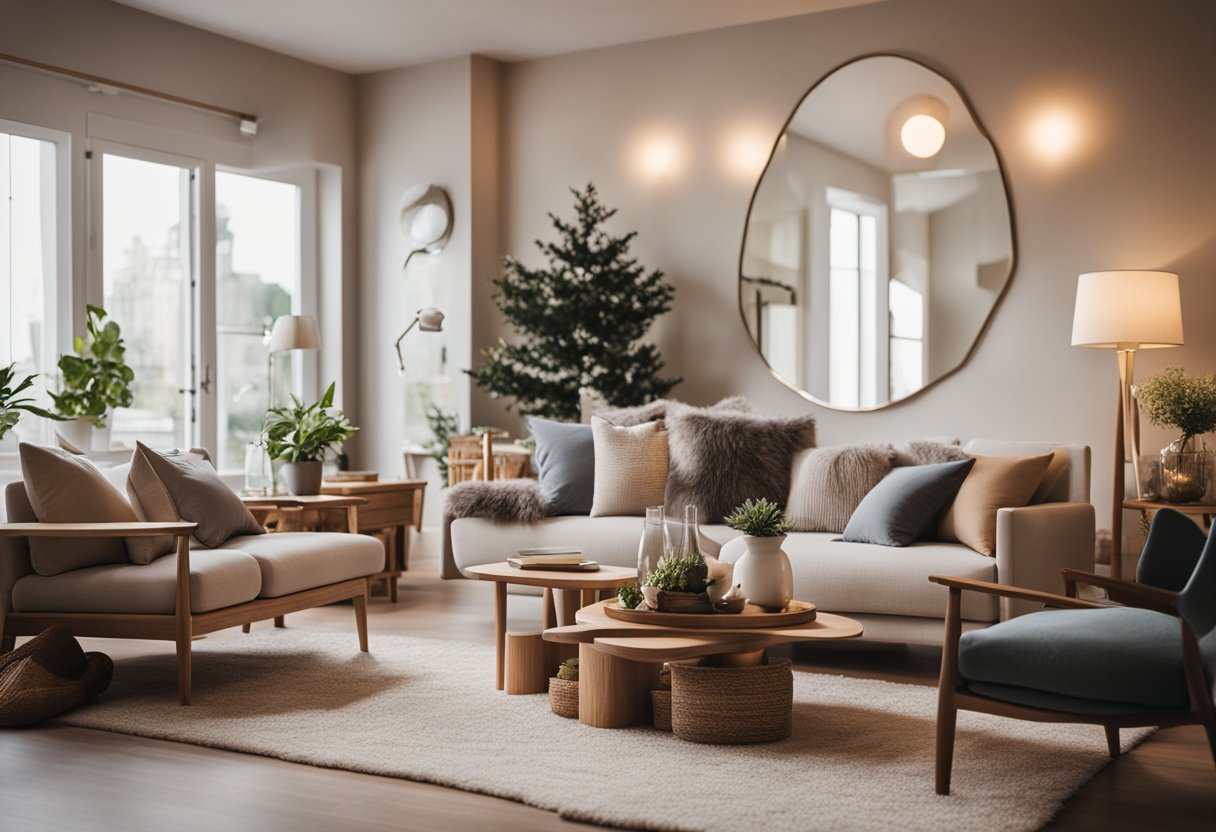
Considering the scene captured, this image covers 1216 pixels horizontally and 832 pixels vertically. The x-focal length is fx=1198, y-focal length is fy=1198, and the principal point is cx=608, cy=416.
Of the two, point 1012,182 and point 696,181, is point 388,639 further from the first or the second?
point 1012,182

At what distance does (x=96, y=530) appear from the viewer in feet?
12.2

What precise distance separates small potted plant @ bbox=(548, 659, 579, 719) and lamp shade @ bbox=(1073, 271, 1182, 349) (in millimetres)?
2704

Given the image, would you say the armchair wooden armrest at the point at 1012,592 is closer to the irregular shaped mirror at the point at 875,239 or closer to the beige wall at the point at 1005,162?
the beige wall at the point at 1005,162

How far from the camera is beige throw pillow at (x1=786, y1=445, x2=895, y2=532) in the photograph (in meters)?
4.77

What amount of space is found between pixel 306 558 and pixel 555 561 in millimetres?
912

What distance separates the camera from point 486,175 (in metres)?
7.17

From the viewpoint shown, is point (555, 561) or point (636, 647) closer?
point (636, 647)

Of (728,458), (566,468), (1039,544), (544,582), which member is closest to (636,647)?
(544,582)

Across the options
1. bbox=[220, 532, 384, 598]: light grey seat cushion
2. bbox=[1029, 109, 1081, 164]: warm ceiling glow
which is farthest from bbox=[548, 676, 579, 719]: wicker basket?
bbox=[1029, 109, 1081, 164]: warm ceiling glow

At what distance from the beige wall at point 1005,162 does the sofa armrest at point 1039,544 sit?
1131mm

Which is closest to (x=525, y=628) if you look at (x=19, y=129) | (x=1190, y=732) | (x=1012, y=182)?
(x=1190, y=732)

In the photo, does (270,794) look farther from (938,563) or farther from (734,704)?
(938,563)

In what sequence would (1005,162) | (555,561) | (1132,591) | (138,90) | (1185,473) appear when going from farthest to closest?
(138,90), (1005,162), (1185,473), (555,561), (1132,591)

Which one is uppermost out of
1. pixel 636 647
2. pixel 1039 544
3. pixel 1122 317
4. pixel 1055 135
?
pixel 1055 135
